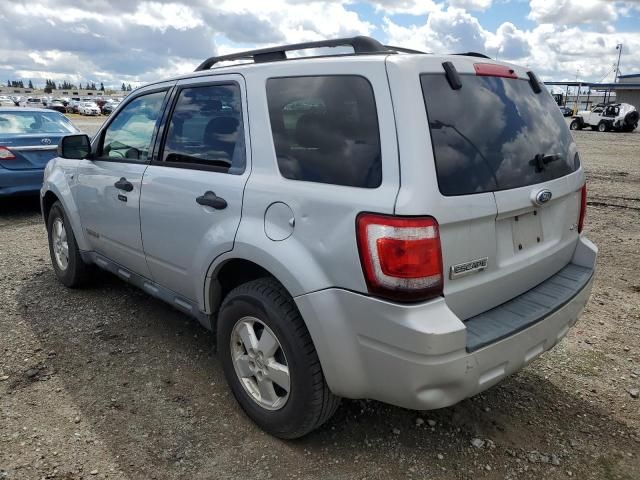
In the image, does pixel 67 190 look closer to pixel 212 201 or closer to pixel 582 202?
pixel 212 201

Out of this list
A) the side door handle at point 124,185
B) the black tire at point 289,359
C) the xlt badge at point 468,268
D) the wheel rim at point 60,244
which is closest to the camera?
the xlt badge at point 468,268

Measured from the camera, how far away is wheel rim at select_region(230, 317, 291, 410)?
Answer: 101 inches

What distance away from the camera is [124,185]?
358cm

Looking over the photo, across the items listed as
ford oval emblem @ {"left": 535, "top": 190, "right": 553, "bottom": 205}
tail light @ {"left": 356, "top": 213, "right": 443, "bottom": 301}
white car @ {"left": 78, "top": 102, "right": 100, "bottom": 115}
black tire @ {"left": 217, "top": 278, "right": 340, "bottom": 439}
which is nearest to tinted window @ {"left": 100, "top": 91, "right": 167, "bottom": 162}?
black tire @ {"left": 217, "top": 278, "right": 340, "bottom": 439}

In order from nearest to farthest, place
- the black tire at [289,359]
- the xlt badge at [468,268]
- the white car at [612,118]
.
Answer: the xlt badge at [468,268] → the black tire at [289,359] → the white car at [612,118]

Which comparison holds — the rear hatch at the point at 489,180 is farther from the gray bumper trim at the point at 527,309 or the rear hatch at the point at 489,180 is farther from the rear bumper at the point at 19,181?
the rear bumper at the point at 19,181

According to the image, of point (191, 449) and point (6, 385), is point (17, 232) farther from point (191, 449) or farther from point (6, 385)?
point (191, 449)

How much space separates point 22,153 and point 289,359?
677cm

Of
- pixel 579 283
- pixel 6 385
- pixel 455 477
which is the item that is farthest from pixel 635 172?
pixel 6 385

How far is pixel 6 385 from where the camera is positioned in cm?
321

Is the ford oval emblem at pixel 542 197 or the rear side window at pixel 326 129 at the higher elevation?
the rear side window at pixel 326 129

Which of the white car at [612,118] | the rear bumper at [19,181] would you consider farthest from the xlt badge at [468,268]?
the white car at [612,118]

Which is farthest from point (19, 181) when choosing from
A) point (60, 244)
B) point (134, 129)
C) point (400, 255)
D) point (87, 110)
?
point (87, 110)

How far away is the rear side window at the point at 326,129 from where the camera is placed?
7.18 ft
